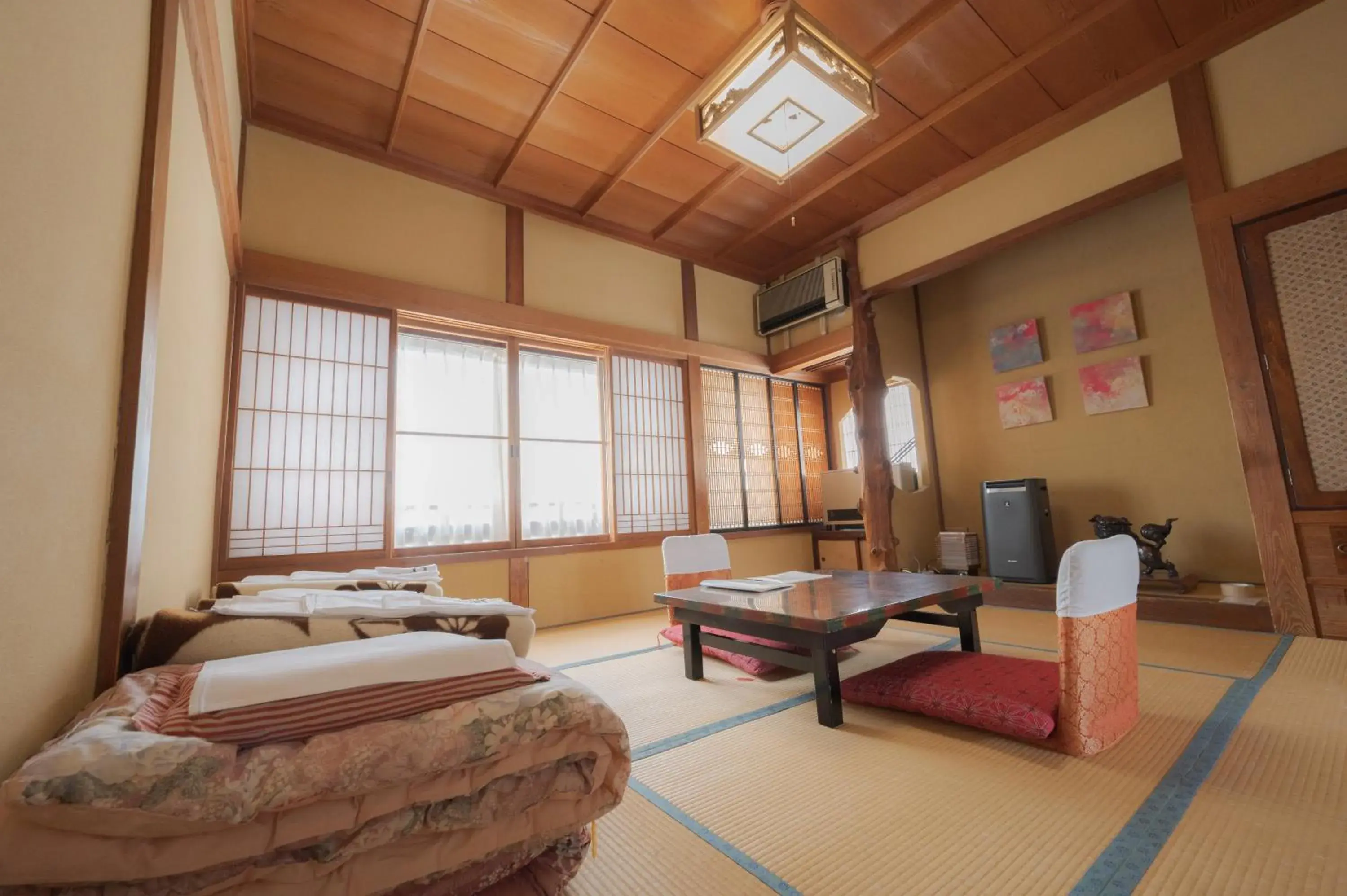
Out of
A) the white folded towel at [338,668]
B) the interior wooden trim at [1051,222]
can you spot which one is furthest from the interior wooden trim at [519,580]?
the interior wooden trim at [1051,222]

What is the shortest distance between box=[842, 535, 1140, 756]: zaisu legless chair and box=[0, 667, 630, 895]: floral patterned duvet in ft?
4.22

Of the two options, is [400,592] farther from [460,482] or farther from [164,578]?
[460,482]

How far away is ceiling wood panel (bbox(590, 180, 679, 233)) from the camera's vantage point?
4.06m

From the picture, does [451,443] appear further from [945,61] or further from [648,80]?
[945,61]

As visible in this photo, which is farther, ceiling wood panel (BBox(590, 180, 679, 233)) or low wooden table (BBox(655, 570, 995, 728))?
ceiling wood panel (BBox(590, 180, 679, 233))

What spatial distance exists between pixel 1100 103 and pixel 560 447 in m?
4.20

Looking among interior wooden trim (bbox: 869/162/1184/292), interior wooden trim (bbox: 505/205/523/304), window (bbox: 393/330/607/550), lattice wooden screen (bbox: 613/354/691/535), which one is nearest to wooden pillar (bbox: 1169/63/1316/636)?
interior wooden trim (bbox: 869/162/1184/292)

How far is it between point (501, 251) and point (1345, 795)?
14.7 feet

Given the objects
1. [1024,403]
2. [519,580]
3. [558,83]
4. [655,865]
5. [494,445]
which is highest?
[558,83]

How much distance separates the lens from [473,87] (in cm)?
304

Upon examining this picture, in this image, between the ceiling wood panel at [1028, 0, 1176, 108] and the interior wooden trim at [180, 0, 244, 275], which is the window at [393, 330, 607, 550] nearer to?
the interior wooden trim at [180, 0, 244, 275]

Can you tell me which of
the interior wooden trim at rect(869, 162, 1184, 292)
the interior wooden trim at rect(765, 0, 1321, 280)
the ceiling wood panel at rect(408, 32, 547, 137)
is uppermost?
the ceiling wood panel at rect(408, 32, 547, 137)

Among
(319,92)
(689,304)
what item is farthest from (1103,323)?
(319,92)

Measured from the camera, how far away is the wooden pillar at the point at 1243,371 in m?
2.58
